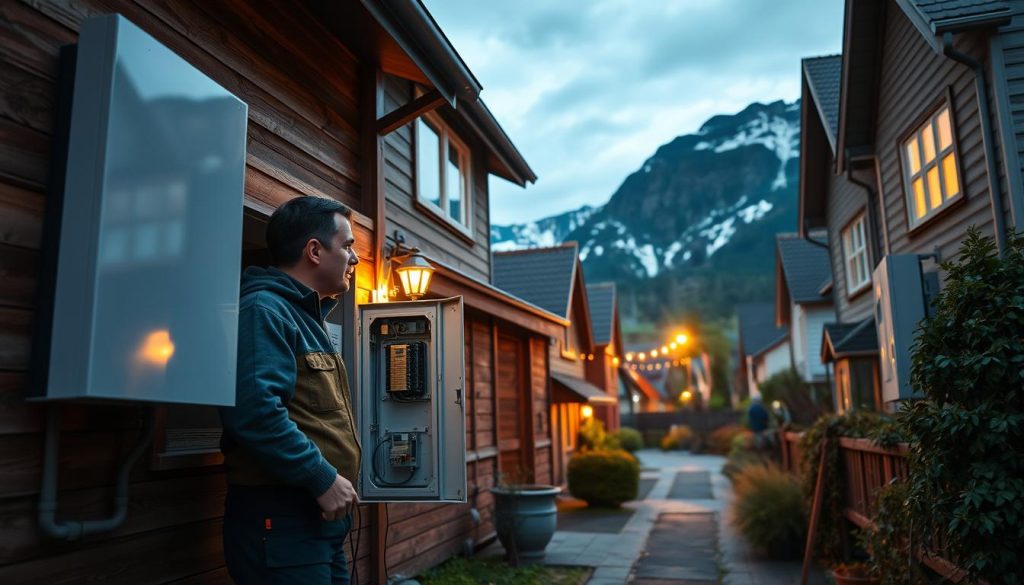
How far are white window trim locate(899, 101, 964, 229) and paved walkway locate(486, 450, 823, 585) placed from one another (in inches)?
165

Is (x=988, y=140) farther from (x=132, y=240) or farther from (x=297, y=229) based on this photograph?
(x=132, y=240)

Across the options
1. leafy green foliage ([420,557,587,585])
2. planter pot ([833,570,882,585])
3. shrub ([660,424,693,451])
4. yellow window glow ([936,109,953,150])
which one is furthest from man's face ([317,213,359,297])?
shrub ([660,424,693,451])

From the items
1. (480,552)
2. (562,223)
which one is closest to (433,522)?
(480,552)

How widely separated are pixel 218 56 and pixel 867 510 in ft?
20.0

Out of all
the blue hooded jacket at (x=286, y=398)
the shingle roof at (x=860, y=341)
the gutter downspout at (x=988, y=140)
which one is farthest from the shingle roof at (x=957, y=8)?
the blue hooded jacket at (x=286, y=398)

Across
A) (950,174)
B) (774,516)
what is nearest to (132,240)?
(774,516)

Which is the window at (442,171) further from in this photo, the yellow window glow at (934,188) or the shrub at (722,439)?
the shrub at (722,439)

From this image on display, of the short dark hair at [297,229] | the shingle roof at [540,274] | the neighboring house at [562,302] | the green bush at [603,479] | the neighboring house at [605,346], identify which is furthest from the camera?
the neighboring house at [605,346]

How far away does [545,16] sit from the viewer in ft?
333

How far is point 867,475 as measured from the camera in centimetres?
650

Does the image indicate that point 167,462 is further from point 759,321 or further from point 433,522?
point 759,321

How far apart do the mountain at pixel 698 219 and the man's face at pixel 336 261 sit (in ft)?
349

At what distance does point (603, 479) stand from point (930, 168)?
6.99 m

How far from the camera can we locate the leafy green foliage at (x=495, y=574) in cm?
678
